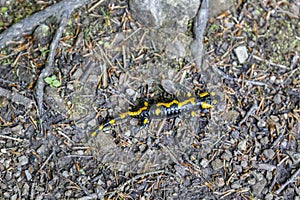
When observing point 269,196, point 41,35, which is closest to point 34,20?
point 41,35

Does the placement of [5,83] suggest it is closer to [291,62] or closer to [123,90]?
[123,90]

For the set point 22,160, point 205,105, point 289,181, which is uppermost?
point 205,105

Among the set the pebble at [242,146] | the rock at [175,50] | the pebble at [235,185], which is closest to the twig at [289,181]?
the pebble at [235,185]

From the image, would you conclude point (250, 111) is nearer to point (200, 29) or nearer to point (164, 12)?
point (200, 29)

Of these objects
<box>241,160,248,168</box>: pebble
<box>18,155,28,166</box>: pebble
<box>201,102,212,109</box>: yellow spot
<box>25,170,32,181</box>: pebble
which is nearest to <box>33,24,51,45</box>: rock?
<box>18,155,28,166</box>: pebble

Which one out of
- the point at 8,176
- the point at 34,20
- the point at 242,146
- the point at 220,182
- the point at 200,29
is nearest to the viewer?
the point at 8,176

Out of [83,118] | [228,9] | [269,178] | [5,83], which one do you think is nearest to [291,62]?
[228,9]

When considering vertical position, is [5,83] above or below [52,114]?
above
